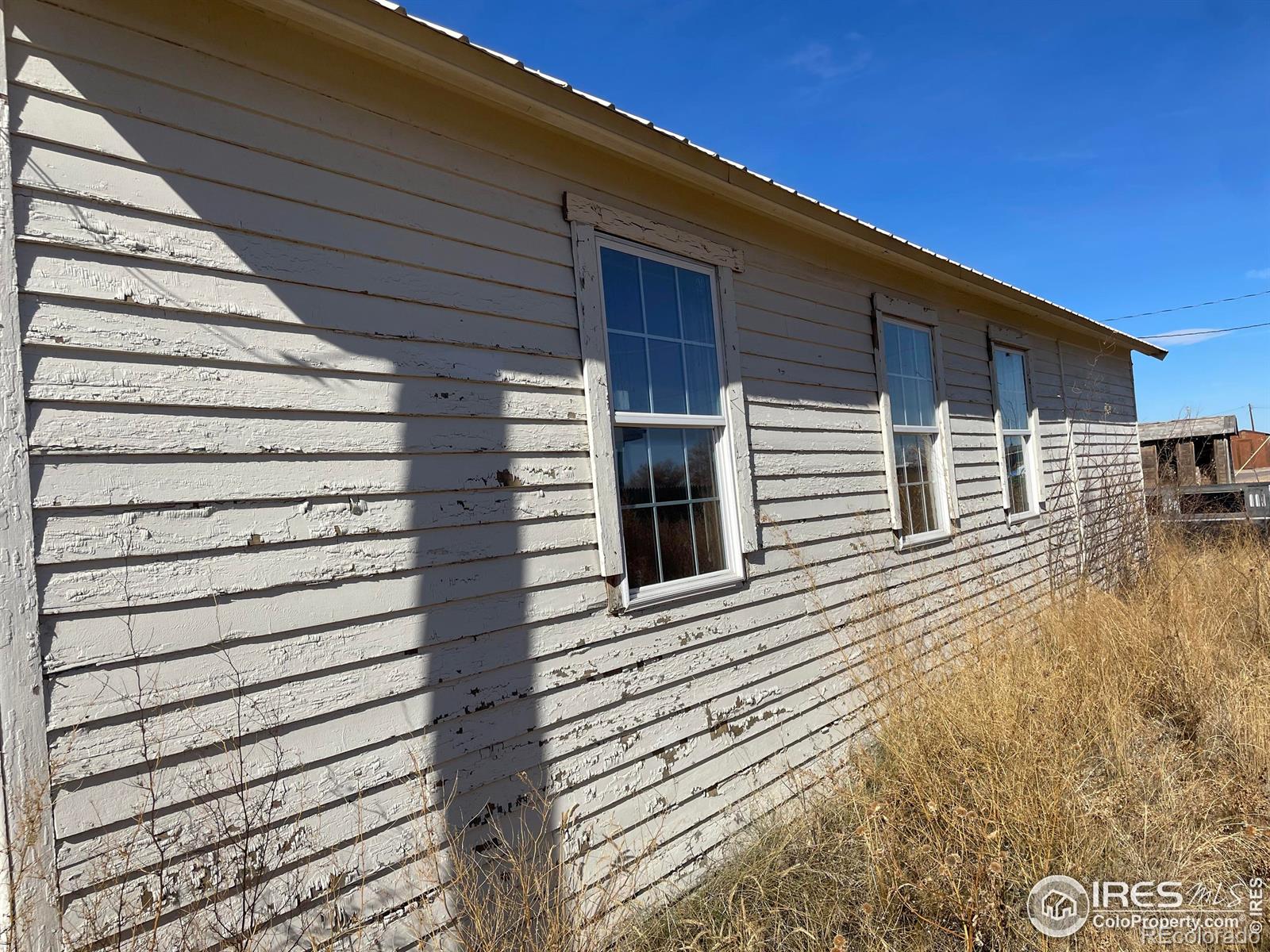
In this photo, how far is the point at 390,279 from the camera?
2826mm

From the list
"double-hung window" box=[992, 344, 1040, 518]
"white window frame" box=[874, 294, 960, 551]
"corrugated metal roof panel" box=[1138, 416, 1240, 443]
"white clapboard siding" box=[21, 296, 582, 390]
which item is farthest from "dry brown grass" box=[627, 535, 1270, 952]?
"corrugated metal roof panel" box=[1138, 416, 1240, 443]

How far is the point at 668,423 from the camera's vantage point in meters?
3.87

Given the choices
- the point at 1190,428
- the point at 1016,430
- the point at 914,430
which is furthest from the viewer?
Answer: the point at 1190,428

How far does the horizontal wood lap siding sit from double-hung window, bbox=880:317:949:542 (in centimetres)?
269

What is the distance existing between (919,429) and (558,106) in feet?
13.7

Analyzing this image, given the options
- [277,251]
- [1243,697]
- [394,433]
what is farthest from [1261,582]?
[277,251]

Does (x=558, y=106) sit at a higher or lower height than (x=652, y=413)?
higher

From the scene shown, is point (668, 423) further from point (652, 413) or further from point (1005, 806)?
point (1005, 806)

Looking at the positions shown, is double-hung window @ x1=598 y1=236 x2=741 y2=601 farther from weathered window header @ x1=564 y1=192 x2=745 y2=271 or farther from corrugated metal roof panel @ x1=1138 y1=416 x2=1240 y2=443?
corrugated metal roof panel @ x1=1138 y1=416 x2=1240 y2=443

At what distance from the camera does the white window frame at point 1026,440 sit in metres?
7.61

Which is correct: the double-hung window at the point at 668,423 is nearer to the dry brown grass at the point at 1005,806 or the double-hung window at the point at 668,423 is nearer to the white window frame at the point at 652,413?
the white window frame at the point at 652,413

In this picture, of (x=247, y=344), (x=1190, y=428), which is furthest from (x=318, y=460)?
(x=1190, y=428)

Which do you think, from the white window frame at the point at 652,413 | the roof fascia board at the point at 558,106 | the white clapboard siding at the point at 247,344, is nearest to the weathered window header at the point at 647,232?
the white window frame at the point at 652,413

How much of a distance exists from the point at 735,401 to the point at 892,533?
207 cm
